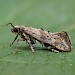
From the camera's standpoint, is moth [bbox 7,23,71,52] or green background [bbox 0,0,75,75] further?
moth [bbox 7,23,71,52]

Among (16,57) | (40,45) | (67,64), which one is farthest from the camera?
(40,45)

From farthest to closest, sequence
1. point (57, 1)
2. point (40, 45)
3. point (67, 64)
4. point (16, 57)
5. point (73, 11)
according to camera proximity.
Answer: point (57, 1) < point (73, 11) < point (40, 45) < point (16, 57) < point (67, 64)

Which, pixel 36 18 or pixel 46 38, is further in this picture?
pixel 36 18

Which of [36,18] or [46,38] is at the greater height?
[36,18]

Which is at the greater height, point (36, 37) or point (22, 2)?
point (22, 2)

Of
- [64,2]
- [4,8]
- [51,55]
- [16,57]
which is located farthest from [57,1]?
[16,57]

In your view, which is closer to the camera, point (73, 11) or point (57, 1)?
point (73, 11)

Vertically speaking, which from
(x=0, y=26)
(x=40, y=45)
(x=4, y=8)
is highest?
(x=4, y=8)

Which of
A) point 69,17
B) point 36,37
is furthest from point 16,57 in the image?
point 69,17

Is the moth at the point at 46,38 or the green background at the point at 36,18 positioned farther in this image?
the moth at the point at 46,38

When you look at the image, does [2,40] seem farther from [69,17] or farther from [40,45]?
[69,17]
